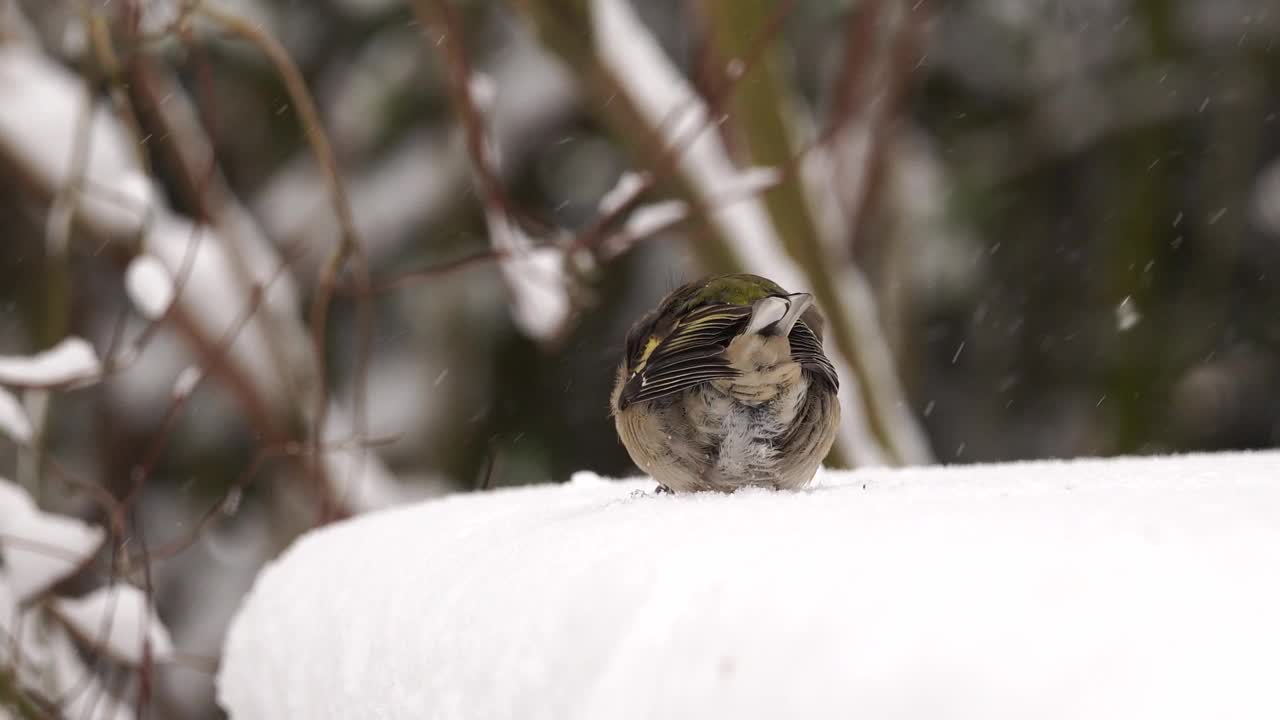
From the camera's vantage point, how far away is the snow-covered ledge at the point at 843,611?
2.86 feet

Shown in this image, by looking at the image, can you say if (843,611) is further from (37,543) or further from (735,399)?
(37,543)

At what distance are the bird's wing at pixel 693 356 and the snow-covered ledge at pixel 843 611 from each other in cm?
39

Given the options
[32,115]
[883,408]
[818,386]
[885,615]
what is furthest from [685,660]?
[32,115]

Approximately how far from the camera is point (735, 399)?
6.49 ft

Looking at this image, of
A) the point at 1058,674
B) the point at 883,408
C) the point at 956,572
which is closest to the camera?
the point at 1058,674

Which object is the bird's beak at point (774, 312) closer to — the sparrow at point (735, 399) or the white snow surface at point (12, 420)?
the sparrow at point (735, 399)

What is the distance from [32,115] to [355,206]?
7.80ft

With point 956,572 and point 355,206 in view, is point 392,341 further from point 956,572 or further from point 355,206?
point 956,572

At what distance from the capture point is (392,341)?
22.3ft

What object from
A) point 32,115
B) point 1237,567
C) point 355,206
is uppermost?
point 32,115

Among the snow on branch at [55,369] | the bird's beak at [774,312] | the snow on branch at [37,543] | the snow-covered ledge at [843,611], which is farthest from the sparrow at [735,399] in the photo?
the snow on branch at [37,543]

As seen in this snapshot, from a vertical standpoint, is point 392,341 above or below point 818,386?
below

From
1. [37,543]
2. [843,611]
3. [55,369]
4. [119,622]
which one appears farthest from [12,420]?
[843,611]

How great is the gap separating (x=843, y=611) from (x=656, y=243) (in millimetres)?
5749
